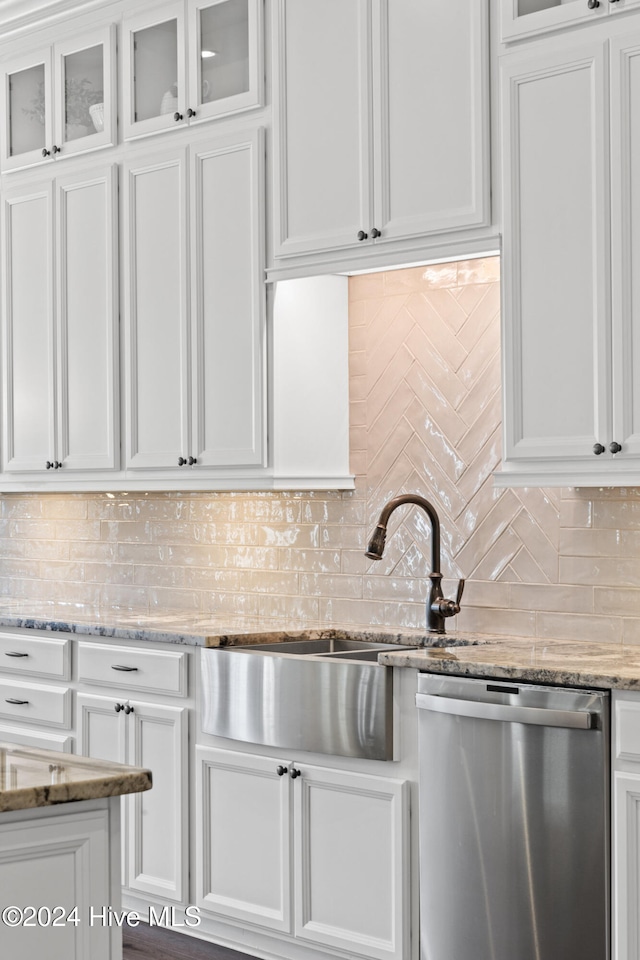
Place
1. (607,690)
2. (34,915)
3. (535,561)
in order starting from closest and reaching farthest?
(34,915) < (607,690) < (535,561)

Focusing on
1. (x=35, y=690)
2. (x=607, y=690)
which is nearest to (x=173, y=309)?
(x=35, y=690)

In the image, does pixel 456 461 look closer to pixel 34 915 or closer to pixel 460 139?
pixel 460 139

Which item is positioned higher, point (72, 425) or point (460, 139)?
point (460, 139)

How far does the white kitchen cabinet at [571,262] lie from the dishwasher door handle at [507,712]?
590 millimetres

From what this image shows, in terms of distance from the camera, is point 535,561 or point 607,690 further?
point 535,561

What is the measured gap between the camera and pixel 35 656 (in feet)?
13.4

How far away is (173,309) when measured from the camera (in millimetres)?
4023

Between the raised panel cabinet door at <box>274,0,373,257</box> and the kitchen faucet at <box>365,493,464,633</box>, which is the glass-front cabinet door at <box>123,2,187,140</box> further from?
the kitchen faucet at <box>365,493,464,633</box>

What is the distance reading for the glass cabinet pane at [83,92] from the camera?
Answer: 4.30m

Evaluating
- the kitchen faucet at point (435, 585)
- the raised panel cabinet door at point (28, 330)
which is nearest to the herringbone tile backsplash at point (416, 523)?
the kitchen faucet at point (435, 585)

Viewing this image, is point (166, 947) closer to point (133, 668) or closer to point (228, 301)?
point (133, 668)

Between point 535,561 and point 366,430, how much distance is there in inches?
30.1

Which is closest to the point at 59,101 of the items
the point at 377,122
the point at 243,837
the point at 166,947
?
the point at 377,122

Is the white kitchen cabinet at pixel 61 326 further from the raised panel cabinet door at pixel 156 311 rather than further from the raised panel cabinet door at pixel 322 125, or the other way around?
the raised panel cabinet door at pixel 322 125
